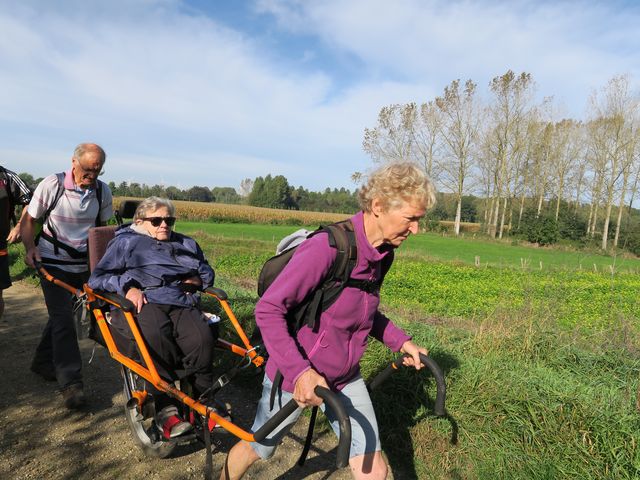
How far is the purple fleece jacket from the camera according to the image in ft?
6.37

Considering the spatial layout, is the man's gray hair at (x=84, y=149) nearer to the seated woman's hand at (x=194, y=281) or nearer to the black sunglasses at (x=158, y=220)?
the black sunglasses at (x=158, y=220)

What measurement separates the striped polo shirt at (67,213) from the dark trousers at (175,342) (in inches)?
48.1

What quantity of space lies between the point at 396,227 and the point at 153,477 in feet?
8.02

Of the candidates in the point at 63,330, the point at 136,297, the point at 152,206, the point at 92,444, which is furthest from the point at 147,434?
the point at 152,206

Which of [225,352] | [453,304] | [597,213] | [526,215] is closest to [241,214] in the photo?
[526,215]

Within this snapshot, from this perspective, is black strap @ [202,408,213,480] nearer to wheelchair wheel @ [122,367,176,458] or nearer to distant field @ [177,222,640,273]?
wheelchair wheel @ [122,367,176,458]

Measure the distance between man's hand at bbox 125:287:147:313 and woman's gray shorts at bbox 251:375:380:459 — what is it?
149cm

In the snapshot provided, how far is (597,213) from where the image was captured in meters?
47.8

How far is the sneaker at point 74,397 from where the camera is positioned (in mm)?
3921

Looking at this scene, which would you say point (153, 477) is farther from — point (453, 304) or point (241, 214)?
point (241, 214)

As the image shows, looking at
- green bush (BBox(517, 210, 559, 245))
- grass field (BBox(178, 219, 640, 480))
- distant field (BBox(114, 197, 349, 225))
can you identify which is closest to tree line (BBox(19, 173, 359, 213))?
distant field (BBox(114, 197, 349, 225))

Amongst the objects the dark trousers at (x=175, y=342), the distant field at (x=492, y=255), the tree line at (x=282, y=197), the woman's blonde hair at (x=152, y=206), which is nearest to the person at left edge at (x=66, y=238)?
the woman's blonde hair at (x=152, y=206)

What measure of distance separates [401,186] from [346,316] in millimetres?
638

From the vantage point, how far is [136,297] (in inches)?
134
